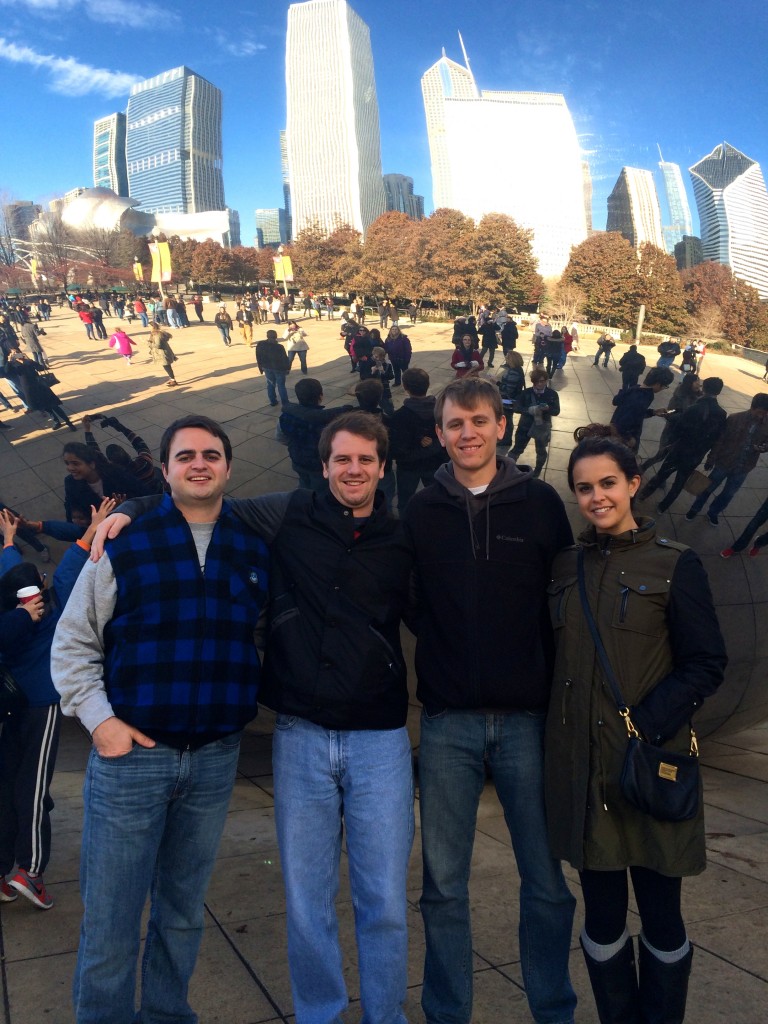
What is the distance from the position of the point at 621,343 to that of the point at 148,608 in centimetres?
301

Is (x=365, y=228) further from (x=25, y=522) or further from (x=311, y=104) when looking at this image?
(x=25, y=522)

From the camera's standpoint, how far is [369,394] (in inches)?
139

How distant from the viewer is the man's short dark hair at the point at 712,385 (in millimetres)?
3715

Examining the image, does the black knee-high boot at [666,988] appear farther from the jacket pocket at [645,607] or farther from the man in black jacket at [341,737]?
the jacket pocket at [645,607]

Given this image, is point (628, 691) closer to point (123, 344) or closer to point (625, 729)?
point (625, 729)

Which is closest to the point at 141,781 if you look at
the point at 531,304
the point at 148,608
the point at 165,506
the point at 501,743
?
the point at 148,608

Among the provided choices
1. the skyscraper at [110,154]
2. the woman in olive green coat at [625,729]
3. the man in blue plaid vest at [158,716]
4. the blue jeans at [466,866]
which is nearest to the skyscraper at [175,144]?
the skyscraper at [110,154]

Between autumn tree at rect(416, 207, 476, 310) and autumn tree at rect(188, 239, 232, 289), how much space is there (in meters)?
1.32

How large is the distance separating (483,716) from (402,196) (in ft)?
9.99

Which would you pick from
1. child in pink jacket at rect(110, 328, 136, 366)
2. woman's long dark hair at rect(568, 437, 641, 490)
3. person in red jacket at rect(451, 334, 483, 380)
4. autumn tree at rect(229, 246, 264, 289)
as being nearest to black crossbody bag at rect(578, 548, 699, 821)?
woman's long dark hair at rect(568, 437, 641, 490)

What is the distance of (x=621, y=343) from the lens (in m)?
3.80

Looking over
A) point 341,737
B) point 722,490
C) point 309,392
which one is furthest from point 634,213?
point 341,737

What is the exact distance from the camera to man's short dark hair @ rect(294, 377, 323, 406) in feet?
11.7

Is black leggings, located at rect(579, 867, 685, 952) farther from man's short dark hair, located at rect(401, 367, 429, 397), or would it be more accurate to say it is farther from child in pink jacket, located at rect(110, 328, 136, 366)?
child in pink jacket, located at rect(110, 328, 136, 366)
